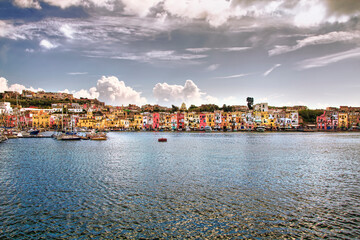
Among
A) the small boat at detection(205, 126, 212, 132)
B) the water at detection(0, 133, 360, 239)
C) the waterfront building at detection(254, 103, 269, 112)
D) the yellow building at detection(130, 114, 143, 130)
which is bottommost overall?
the water at detection(0, 133, 360, 239)

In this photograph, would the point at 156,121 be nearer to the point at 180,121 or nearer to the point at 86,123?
the point at 180,121

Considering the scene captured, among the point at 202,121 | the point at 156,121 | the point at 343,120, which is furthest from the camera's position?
the point at 156,121

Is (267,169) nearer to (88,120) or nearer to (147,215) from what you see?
(147,215)

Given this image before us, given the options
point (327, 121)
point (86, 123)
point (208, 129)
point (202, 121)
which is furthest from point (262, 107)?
point (86, 123)

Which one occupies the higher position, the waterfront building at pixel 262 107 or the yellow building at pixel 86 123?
the waterfront building at pixel 262 107

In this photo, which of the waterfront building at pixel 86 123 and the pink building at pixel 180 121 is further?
the waterfront building at pixel 86 123

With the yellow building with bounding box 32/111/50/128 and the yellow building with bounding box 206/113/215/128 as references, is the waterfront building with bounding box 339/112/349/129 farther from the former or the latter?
the yellow building with bounding box 32/111/50/128

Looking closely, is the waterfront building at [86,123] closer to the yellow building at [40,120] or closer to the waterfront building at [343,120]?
the yellow building at [40,120]

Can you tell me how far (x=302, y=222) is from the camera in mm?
15445

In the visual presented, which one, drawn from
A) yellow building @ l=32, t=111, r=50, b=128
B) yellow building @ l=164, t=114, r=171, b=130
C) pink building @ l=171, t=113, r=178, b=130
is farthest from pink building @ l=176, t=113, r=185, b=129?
yellow building @ l=32, t=111, r=50, b=128

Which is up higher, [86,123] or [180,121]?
[180,121]

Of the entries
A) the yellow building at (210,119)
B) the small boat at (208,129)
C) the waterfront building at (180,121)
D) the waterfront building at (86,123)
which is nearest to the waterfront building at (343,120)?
the yellow building at (210,119)

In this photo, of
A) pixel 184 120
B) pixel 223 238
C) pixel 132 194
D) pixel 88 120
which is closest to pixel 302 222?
pixel 223 238

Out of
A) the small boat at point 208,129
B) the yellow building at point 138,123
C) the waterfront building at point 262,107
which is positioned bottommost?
the small boat at point 208,129
